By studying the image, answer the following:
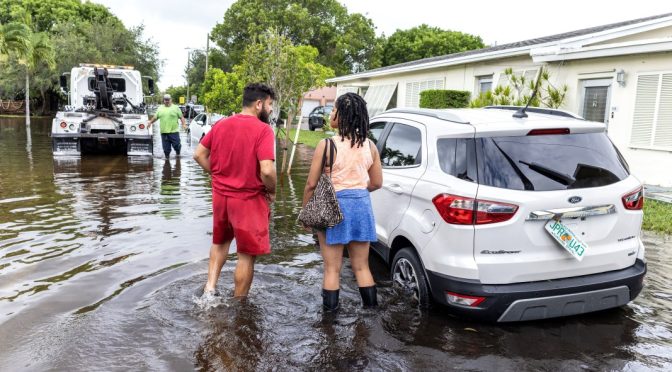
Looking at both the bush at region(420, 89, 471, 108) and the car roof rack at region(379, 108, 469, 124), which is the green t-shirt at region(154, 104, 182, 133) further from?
the car roof rack at region(379, 108, 469, 124)

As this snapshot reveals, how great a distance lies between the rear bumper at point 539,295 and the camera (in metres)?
3.82

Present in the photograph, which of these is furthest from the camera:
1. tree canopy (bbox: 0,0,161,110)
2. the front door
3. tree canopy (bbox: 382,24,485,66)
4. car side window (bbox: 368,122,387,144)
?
tree canopy (bbox: 382,24,485,66)

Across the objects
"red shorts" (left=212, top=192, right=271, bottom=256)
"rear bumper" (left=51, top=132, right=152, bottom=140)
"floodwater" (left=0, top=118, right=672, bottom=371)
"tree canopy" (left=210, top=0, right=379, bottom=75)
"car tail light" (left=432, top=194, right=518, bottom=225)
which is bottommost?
"floodwater" (left=0, top=118, right=672, bottom=371)

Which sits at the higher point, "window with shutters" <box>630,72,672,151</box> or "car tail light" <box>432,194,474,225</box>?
"window with shutters" <box>630,72,672,151</box>

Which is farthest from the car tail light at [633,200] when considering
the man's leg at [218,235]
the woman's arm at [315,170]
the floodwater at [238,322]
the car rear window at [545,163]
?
the man's leg at [218,235]

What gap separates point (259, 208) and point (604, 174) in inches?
105

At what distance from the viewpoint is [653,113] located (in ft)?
36.3

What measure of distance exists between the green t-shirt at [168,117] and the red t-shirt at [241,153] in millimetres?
10576

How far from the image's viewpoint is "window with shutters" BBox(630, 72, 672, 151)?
35.3 feet

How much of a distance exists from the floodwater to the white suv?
0.30 m

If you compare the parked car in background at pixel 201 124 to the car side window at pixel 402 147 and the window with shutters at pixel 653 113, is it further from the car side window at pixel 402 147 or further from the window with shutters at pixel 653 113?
the car side window at pixel 402 147

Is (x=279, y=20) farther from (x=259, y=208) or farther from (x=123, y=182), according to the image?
(x=259, y=208)

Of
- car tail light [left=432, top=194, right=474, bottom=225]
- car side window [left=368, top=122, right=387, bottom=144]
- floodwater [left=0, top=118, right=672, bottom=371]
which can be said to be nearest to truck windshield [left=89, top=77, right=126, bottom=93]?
floodwater [left=0, top=118, right=672, bottom=371]

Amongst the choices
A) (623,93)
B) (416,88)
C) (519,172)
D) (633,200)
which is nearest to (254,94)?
(519,172)
